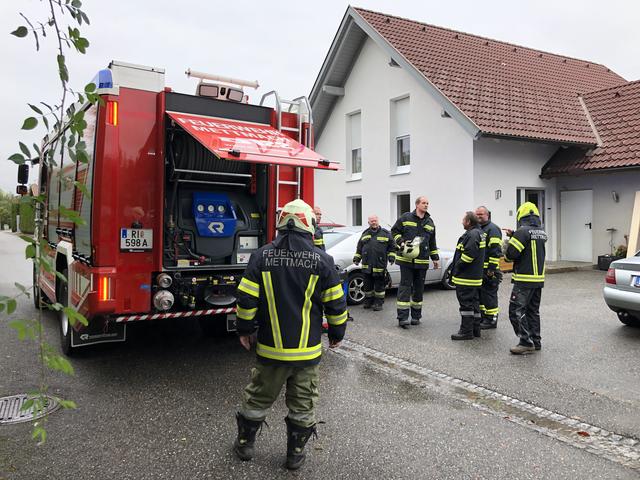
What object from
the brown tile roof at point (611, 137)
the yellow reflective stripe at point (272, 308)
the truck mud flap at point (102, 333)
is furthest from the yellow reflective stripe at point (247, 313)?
the brown tile roof at point (611, 137)

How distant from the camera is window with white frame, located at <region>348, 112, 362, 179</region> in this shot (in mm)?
17719

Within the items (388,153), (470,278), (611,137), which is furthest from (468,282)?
(611,137)

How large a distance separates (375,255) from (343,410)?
4.39 meters

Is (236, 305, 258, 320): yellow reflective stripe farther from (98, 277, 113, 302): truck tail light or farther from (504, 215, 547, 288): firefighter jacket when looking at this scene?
(504, 215, 547, 288): firefighter jacket

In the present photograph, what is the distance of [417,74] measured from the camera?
14.1 metres

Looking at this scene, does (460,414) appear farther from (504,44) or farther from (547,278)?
(504,44)

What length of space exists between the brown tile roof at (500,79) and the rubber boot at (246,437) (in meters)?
10.8

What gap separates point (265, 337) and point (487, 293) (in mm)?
4785

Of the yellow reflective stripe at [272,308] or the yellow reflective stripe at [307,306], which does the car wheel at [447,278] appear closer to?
the yellow reflective stripe at [307,306]

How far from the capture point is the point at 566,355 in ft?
19.7

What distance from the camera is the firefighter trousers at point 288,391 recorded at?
11.0ft

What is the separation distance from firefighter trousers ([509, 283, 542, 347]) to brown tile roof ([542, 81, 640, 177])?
28.5 ft

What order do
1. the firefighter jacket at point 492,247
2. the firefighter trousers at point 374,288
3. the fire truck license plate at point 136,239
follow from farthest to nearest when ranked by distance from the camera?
the firefighter trousers at point 374,288 → the firefighter jacket at point 492,247 → the fire truck license plate at point 136,239

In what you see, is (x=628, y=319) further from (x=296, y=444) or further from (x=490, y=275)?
(x=296, y=444)
